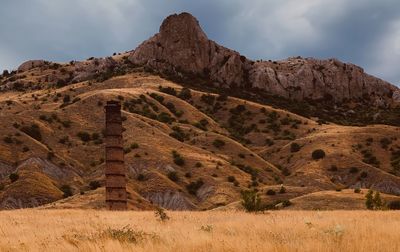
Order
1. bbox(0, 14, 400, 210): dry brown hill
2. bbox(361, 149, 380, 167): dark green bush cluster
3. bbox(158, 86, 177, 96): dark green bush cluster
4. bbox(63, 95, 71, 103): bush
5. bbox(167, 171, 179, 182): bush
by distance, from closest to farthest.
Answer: bbox(0, 14, 400, 210): dry brown hill → bbox(167, 171, 179, 182): bush → bbox(361, 149, 380, 167): dark green bush cluster → bbox(63, 95, 71, 103): bush → bbox(158, 86, 177, 96): dark green bush cluster

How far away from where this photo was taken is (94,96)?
94.3 m

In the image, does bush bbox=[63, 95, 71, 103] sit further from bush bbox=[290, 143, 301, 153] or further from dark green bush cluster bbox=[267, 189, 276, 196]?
dark green bush cluster bbox=[267, 189, 276, 196]

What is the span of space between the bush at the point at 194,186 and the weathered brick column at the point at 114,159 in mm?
27860

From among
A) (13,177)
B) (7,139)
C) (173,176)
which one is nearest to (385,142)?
(173,176)

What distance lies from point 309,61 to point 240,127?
65232 mm

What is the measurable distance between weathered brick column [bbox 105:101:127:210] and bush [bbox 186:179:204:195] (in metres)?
27.9

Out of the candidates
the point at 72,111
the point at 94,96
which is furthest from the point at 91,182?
the point at 94,96

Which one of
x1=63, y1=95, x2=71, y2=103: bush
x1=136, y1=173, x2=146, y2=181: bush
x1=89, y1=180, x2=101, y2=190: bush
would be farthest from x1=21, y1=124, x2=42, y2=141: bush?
x1=63, y1=95, x2=71, y2=103: bush

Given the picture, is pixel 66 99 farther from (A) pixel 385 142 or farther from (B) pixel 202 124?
(A) pixel 385 142

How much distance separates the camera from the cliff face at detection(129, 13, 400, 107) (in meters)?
140

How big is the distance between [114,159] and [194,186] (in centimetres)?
2970

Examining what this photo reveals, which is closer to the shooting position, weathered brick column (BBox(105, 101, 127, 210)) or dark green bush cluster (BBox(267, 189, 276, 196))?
weathered brick column (BBox(105, 101, 127, 210))

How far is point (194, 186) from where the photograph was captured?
68.4m

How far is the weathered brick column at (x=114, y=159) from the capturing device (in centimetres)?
3969
